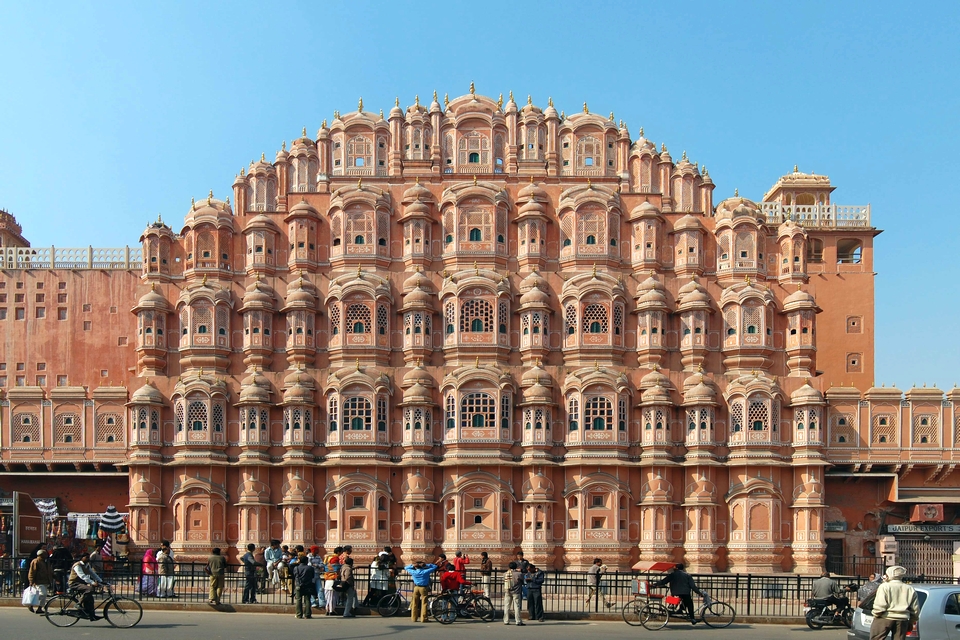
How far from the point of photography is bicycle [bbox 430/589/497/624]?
28.1m

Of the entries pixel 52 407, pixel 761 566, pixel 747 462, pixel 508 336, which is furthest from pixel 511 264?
pixel 52 407

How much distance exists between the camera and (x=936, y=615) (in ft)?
69.8

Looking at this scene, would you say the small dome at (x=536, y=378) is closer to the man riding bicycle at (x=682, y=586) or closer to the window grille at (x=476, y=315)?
the window grille at (x=476, y=315)

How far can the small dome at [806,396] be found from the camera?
46906 millimetres

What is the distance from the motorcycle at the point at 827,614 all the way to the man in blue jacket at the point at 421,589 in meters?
9.82

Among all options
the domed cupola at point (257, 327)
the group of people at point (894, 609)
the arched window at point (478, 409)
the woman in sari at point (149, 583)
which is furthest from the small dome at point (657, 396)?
the group of people at point (894, 609)

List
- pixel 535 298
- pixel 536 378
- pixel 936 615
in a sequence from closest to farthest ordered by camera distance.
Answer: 1. pixel 936 615
2. pixel 536 378
3. pixel 535 298

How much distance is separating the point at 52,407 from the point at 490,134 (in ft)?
76.3

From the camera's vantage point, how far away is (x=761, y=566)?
45562 mm

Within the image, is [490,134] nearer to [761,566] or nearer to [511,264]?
[511,264]

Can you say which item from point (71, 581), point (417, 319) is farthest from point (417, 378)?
point (71, 581)

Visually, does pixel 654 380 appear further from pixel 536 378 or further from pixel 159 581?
pixel 159 581

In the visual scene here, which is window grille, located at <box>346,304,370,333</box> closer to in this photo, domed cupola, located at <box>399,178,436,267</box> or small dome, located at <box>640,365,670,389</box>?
domed cupola, located at <box>399,178,436,267</box>

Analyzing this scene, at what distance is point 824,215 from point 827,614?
34365 millimetres
